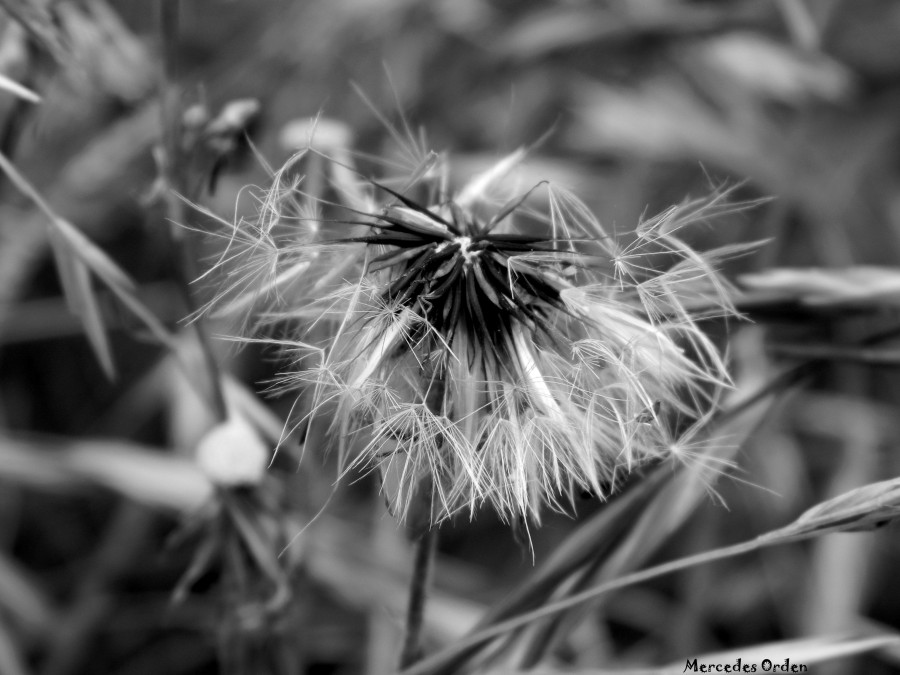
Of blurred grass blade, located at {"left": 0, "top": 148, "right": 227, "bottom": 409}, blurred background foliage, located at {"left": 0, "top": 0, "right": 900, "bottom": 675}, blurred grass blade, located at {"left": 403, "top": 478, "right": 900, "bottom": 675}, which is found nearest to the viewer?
blurred grass blade, located at {"left": 403, "top": 478, "right": 900, "bottom": 675}

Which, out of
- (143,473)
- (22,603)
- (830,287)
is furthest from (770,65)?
(22,603)

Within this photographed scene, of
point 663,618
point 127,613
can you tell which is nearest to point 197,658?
point 127,613

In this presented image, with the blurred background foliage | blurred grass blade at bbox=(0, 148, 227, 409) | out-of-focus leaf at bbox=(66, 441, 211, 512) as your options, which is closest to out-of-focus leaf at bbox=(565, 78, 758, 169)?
the blurred background foliage

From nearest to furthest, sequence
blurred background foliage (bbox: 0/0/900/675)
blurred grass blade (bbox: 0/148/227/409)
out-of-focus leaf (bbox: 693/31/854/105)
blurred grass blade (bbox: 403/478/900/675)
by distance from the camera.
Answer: blurred grass blade (bbox: 403/478/900/675)
blurred grass blade (bbox: 0/148/227/409)
blurred background foliage (bbox: 0/0/900/675)
out-of-focus leaf (bbox: 693/31/854/105)

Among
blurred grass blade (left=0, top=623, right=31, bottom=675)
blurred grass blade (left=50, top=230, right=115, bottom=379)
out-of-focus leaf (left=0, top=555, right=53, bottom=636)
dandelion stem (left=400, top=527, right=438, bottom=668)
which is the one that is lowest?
blurred grass blade (left=0, top=623, right=31, bottom=675)

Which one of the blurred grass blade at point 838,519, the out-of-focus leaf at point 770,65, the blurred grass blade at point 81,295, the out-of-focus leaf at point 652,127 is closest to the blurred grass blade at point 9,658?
the blurred grass blade at point 81,295

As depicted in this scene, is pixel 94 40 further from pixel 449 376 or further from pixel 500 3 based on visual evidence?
pixel 500 3

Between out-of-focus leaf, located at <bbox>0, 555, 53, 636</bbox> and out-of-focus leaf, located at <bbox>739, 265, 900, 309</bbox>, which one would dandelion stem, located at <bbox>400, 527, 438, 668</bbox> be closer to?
out-of-focus leaf, located at <bbox>739, 265, 900, 309</bbox>
